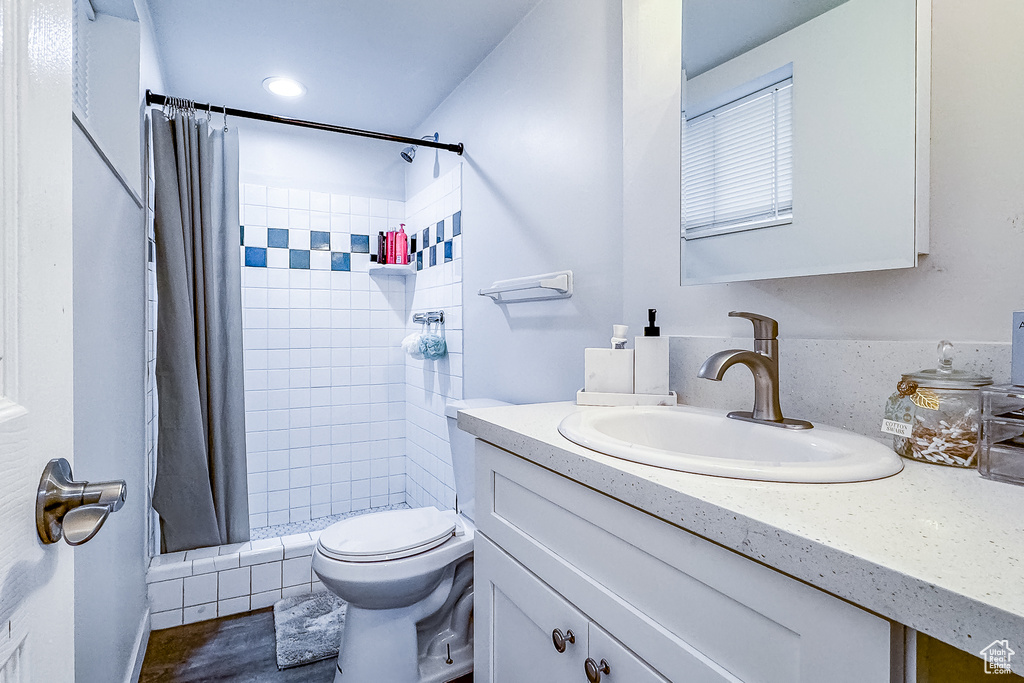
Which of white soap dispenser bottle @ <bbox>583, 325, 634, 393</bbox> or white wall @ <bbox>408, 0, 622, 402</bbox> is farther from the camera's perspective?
white wall @ <bbox>408, 0, 622, 402</bbox>

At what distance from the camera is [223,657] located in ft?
5.75

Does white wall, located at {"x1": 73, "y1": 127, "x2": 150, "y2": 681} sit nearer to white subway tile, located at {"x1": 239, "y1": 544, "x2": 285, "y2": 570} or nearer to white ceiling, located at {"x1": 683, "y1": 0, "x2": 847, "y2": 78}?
white subway tile, located at {"x1": 239, "y1": 544, "x2": 285, "y2": 570}

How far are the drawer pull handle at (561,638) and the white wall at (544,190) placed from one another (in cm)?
85

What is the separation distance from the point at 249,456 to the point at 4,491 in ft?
8.65

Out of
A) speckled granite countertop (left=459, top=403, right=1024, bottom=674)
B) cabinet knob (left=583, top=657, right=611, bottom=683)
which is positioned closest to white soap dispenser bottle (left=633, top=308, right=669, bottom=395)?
speckled granite countertop (left=459, top=403, right=1024, bottom=674)


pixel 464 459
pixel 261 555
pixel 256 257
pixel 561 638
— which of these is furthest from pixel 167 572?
pixel 561 638

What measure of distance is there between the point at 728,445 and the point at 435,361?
1.88 metres

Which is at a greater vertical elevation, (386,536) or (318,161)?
(318,161)

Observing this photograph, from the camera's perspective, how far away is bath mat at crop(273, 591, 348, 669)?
5.72 feet

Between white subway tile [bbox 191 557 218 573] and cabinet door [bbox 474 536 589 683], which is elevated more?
cabinet door [bbox 474 536 589 683]

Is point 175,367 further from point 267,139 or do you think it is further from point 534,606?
point 534,606

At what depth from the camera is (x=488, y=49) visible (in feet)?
6.88

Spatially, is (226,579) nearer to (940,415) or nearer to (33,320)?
(33,320)

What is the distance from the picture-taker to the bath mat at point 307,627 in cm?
174
